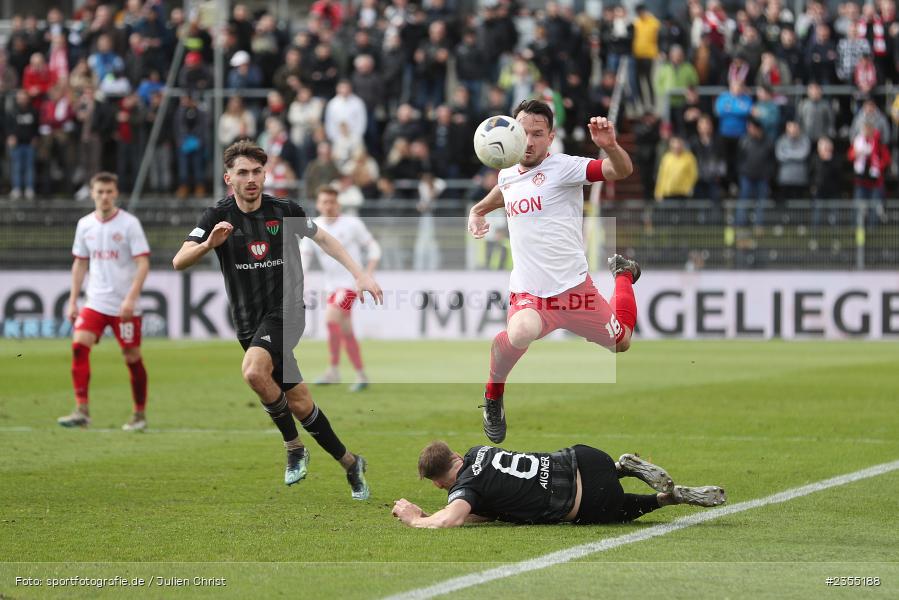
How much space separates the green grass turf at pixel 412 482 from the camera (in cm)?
678

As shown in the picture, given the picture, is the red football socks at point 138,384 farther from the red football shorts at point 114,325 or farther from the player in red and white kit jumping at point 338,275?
the player in red and white kit jumping at point 338,275

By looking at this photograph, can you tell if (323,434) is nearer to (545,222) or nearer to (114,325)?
(545,222)

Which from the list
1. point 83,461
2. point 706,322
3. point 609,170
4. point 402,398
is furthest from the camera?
point 706,322

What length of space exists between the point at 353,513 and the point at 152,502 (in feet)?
4.46

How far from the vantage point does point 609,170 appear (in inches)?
365

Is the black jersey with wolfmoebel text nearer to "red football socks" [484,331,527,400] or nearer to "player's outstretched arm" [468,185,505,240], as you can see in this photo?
"player's outstretched arm" [468,185,505,240]

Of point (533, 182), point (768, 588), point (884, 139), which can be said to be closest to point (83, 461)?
point (533, 182)

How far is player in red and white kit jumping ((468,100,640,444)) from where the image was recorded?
9.73 m

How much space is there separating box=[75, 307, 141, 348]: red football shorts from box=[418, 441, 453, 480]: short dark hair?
247 inches

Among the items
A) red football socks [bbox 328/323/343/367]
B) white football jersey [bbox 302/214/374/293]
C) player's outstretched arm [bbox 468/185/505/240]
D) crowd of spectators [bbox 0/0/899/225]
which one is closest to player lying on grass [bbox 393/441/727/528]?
player's outstretched arm [bbox 468/185/505/240]

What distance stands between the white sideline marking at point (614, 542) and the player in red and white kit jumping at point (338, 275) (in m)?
7.27

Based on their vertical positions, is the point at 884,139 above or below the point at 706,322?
above

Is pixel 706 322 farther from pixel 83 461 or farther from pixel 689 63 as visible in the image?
pixel 83 461

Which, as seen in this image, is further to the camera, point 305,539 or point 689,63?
point 689,63
